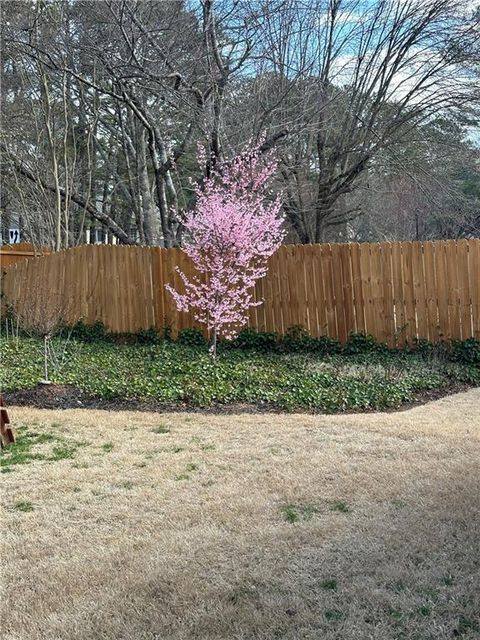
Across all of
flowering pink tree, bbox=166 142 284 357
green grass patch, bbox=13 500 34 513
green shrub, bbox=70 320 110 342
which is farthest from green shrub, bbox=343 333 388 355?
green grass patch, bbox=13 500 34 513

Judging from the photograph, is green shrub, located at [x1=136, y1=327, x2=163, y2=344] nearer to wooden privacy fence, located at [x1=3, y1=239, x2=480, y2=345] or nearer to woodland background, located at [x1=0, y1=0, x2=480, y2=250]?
wooden privacy fence, located at [x1=3, y1=239, x2=480, y2=345]

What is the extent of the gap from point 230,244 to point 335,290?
184 cm

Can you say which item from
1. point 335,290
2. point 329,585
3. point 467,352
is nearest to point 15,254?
point 335,290

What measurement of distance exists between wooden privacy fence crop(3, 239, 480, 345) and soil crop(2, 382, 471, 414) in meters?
1.42

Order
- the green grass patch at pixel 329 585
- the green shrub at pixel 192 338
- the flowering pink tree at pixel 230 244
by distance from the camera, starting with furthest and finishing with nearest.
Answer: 1. the green shrub at pixel 192 338
2. the flowering pink tree at pixel 230 244
3. the green grass patch at pixel 329 585

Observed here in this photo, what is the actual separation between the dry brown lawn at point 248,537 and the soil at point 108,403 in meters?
1.00

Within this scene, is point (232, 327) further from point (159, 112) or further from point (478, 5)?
point (478, 5)

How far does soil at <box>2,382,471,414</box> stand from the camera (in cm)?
624

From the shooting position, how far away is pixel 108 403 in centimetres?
652

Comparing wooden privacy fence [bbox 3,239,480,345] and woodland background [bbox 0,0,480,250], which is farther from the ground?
woodland background [bbox 0,0,480,250]

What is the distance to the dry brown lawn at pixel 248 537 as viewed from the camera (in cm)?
239

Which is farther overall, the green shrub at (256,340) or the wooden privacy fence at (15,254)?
the wooden privacy fence at (15,254)

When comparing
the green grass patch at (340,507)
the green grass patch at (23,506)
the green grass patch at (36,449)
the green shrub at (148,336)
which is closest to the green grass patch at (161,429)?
the green grass patch at (36,449)

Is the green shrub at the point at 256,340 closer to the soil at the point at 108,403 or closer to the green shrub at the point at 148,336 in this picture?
the green shrub at the point at 148,336
